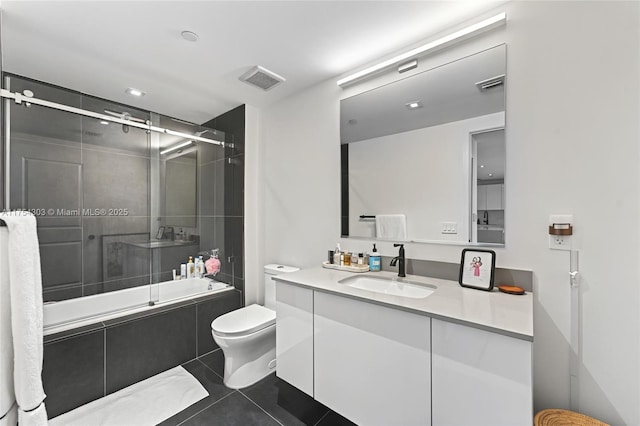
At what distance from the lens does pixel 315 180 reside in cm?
228

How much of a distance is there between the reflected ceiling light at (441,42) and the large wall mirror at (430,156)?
4.7 inches

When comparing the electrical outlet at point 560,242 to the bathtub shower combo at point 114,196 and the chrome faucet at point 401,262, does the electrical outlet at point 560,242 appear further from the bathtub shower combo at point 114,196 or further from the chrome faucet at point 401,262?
the bathtub shower combo at point 114,196

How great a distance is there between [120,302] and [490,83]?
3.37 meters

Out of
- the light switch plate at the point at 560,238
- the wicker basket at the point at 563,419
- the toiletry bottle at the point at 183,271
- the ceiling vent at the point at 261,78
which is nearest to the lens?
the wicker basket at the point at 563,419

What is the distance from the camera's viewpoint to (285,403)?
5.74 feet

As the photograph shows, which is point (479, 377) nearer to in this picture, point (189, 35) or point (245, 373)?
point (245, 373)

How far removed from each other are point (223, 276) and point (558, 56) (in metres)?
→ 2.99

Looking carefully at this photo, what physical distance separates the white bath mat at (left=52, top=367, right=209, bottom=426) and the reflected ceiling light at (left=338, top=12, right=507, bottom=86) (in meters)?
2.57

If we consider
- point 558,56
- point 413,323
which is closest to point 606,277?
point 413,323

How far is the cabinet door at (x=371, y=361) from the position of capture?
1.11 metres

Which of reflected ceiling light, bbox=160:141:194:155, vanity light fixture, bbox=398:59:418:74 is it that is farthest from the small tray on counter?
reflected ceiling light, bbox=160:141:194:155

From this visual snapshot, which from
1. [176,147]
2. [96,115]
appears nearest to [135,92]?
[96,115]

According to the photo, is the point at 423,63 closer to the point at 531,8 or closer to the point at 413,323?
the point at 531,8

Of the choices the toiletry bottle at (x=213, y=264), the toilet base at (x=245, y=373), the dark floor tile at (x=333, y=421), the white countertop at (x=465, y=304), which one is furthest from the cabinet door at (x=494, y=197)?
the toiletry bottle at (x=213, y=264)
